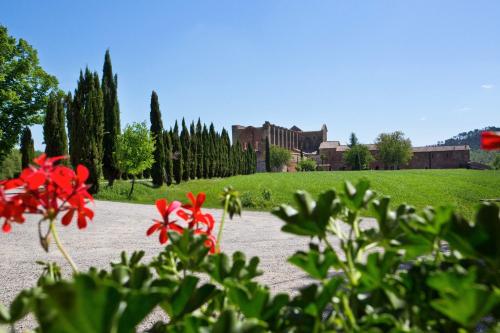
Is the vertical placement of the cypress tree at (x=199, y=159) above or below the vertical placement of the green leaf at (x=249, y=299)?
above

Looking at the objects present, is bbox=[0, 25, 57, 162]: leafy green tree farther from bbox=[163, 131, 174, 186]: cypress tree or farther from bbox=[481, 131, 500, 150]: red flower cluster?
bbox=[481, 131, 500, 150]: red flower cluster

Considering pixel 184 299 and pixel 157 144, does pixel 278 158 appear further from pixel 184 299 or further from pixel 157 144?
pixel 184 299

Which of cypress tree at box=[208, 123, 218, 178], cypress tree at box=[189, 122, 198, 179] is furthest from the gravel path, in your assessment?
cypress tree at box=[208, 123, 218, 178]

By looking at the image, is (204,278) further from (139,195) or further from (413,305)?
(139,195)

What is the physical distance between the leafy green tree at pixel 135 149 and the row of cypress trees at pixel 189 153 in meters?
2.61

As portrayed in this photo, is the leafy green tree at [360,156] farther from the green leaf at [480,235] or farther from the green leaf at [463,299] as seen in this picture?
the green leaf at [463,299]

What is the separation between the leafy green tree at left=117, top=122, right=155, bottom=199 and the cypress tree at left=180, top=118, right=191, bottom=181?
6.30 metres

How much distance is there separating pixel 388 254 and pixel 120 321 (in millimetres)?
365

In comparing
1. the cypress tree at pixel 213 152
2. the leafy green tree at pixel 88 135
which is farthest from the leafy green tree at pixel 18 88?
the cypress tree at pixel 213 152

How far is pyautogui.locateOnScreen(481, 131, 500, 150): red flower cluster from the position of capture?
0.63m

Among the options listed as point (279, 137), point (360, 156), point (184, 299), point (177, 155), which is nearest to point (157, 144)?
point (177, 155)

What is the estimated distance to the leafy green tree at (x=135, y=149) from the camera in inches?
822

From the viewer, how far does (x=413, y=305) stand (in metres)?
Answer: 0.59

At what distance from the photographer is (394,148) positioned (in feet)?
226
